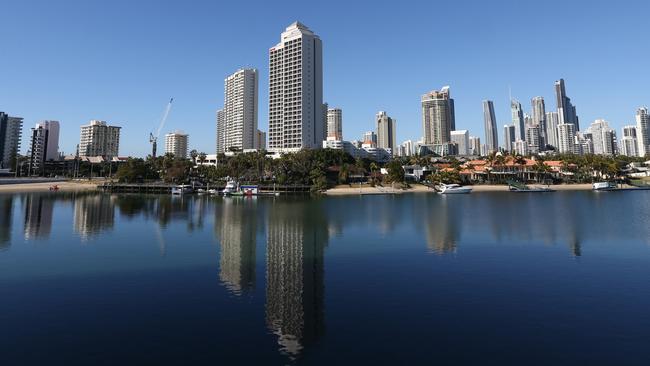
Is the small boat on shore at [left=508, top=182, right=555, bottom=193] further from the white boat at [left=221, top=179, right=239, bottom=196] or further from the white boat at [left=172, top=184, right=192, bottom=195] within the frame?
the white boat at [left=172, top=184, right=192, bottom=195]

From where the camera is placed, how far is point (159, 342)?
16.2 m

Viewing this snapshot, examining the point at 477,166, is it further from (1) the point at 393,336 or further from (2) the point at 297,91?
(1) the point at 393,336

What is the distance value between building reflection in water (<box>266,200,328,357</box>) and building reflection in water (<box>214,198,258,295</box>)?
1752 mm

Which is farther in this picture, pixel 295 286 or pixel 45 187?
pixel 45 187

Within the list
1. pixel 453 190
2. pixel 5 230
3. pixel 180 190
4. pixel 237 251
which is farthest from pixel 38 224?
pixel 453 190

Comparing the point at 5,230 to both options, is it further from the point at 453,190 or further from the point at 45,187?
the point at 45,187

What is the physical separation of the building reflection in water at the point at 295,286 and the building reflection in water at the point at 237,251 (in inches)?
69.0

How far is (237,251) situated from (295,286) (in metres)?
13.6

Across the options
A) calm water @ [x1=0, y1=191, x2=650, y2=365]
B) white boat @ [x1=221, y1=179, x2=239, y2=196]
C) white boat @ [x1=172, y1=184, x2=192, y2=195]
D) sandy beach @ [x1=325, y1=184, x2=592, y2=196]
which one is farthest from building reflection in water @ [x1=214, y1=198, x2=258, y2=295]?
white boat @ [x1=172, y1=184, x2=192, y2=195]

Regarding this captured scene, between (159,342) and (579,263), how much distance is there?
33268 mm

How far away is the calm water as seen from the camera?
15.3 m

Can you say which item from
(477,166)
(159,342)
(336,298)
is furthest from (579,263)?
(477,166)

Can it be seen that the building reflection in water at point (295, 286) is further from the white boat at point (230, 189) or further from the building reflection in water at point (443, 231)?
the white boat at point (230, 189)

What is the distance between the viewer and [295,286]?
25.0 metres
